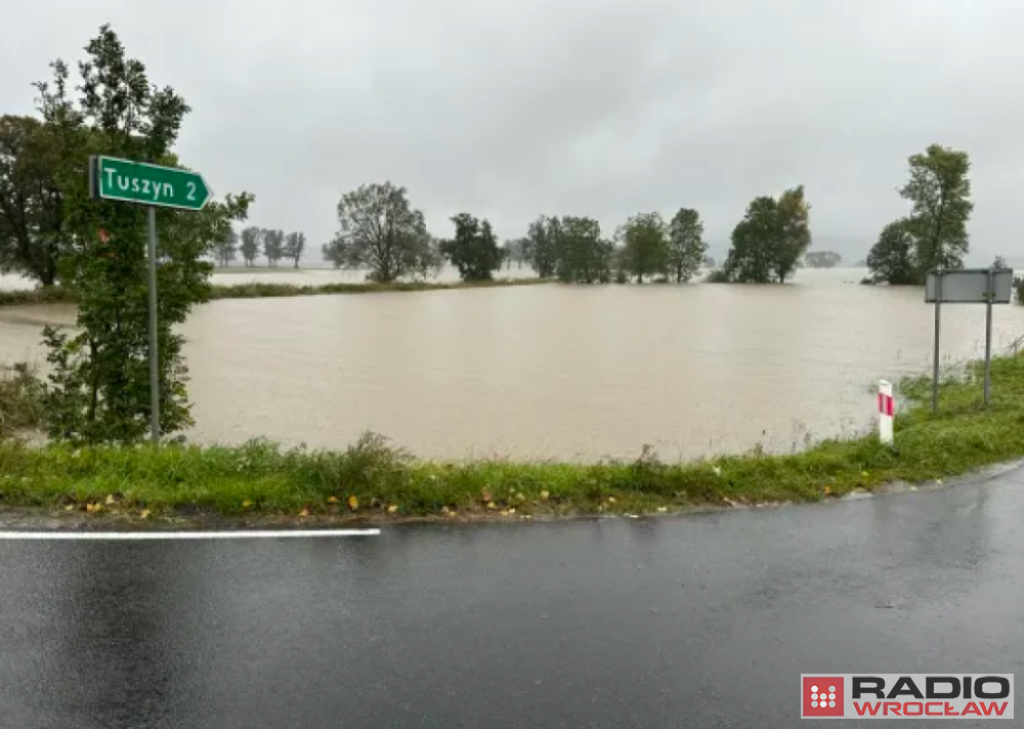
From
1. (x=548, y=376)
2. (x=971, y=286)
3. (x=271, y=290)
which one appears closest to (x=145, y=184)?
(x=971, y=286)

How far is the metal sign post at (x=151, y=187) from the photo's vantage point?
→ 18.4ft

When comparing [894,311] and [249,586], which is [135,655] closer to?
[249,586]

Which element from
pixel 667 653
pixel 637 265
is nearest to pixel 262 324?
pixel 667 653

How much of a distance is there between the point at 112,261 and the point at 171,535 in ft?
12.9

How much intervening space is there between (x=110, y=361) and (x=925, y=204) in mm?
78263

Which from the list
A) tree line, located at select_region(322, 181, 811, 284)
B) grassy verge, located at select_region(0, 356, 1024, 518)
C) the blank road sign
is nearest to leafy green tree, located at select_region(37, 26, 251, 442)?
grassy verge, located at select_region(0, 356, 1024, 518)

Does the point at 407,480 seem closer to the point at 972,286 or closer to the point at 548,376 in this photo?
the point at 972,286

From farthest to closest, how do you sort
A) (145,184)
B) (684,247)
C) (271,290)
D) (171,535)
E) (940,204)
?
(684,247), (940,204), (271,290), (145,184), (171,535)

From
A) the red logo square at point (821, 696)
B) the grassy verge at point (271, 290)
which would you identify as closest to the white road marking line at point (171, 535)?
the red logo square at point (821, 696)

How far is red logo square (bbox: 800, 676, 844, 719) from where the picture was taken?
2891 mm

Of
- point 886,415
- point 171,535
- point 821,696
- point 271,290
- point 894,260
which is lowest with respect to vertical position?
point 821,696

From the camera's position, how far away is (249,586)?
389 cm

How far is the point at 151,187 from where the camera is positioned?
5984mm

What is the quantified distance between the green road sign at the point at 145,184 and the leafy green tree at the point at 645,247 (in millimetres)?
89028
